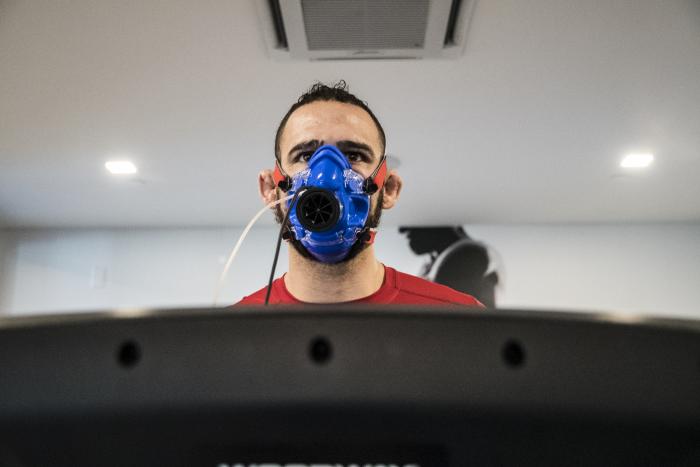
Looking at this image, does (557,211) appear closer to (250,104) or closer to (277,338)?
(250,104)

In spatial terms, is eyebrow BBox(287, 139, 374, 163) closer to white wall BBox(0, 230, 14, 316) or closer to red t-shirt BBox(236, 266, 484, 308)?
red t-shirt BBox(236, 266, 484, 308)

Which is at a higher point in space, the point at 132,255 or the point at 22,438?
the point at 132,255

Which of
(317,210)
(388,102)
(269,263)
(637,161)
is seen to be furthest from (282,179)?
(269,263)

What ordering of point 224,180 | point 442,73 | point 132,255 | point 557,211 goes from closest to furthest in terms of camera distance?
point 442,73 → point 224,180 → point 557,211 → point 132,255

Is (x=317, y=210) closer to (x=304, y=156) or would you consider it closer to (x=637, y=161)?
(x=304, y=156)

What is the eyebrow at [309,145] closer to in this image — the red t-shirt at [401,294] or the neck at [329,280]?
the neck at [329,280]

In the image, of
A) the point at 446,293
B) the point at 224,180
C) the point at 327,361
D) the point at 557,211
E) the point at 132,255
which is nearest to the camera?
the point at 327,361

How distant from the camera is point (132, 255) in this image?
4.33 metres

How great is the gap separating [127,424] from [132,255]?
14.8 ft

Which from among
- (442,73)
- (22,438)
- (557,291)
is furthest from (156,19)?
(557,291)

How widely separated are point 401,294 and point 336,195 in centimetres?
33

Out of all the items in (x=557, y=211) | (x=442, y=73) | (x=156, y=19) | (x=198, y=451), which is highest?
(x=557, y=211)

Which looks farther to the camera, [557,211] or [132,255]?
[132,255]

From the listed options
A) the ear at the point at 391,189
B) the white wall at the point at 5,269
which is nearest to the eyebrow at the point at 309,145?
the ear at the point at 391,189
